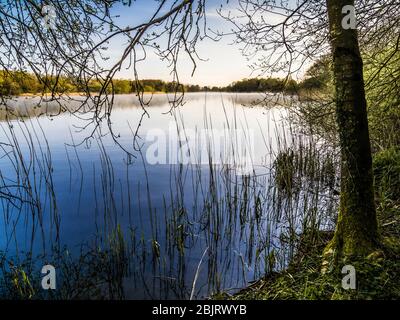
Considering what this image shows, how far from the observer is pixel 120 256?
3.61 metres

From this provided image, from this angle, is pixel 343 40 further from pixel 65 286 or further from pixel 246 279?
pixel 65 286

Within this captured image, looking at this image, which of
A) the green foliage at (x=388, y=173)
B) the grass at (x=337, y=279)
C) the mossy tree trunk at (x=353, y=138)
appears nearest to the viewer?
the grass at (x=337, y=279)

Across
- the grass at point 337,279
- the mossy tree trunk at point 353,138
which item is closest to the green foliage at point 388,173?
the grass at point 337,279

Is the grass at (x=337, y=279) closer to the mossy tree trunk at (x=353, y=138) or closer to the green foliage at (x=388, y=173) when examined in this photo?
the mossy tree trunk at (x=353, y=138)

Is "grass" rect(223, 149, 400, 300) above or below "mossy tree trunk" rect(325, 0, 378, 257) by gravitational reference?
below

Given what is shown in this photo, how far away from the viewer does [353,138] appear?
2.35 m

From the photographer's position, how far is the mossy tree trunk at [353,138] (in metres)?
2.35

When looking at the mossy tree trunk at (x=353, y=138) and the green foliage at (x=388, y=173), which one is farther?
the green foliage at (x=388, y=173)

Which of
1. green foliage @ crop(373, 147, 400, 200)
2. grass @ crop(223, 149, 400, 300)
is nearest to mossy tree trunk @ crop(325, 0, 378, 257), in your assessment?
grass @ crop(223, 149, 400, 300)

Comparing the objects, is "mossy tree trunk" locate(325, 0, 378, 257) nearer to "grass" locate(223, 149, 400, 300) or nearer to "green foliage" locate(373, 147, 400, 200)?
"grass" locate(223, 149, 400, 300)

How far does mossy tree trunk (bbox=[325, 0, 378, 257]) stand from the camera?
2.35 meters
